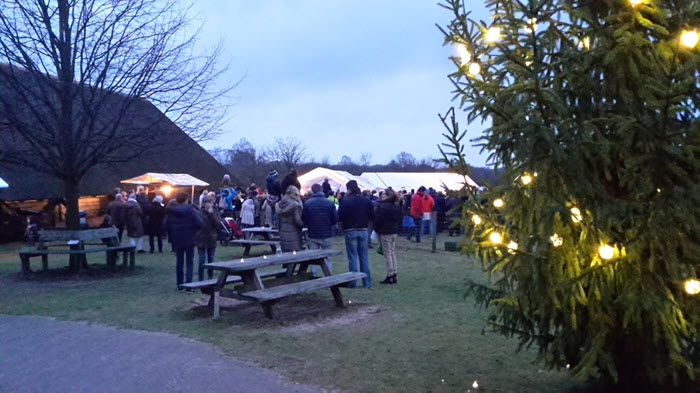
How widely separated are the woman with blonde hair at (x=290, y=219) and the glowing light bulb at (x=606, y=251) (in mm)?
8678

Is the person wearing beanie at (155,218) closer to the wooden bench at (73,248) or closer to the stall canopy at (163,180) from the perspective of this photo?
the wooden bench at (73,248)

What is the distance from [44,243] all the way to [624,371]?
45.3 ft

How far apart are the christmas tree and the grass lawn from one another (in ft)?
4.53

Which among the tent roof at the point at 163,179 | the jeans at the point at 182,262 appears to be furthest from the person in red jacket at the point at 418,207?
the jeans at the point at 182,262

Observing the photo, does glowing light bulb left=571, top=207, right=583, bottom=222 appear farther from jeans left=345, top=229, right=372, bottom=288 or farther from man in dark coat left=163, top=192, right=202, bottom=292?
man in dark coat left=163, top=192, right=202, bottom=292

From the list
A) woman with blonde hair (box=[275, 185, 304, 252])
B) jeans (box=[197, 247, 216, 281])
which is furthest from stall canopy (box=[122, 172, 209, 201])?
woman with blonde hair (box=[275, 185, 304, 252])

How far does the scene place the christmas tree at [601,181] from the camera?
5000 millimetres

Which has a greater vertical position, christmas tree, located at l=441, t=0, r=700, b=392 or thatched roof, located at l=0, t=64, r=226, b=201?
thatched roof, located at l=0, t=64, r=226, b=201

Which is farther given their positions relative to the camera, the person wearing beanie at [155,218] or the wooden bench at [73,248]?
the person wearing beanie at [155,218]

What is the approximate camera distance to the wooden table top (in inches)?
393

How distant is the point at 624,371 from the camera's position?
228 inches

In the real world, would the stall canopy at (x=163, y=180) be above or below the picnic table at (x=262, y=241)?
above

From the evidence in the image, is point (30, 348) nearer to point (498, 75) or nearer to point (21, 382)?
point (21, 382)

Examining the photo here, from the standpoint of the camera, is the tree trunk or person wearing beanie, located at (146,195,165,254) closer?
the tree trunk
